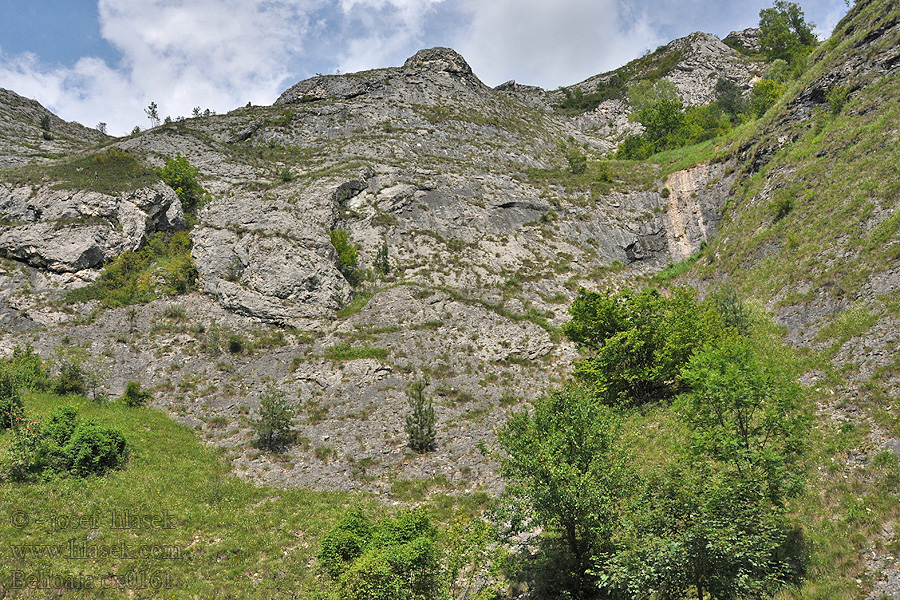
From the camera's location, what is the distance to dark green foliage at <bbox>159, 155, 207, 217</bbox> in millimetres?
42375

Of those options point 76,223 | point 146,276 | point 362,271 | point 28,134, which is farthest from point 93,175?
point 28,134

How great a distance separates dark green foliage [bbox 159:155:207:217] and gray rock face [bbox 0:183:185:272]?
9.80ft

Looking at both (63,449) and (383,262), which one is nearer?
(63,449)

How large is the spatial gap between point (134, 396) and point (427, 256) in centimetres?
2446

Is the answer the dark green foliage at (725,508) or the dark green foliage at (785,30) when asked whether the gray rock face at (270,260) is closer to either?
the dark green foliage at (725,508)

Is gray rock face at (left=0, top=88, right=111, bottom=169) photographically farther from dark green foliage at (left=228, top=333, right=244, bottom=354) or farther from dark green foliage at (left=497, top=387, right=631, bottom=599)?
dark green foliage at (left=497, top=387, right=631, bottom=599)

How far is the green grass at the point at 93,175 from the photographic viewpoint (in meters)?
36.8

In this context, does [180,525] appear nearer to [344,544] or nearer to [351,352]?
[344,544]

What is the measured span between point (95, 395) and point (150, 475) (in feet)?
29.4

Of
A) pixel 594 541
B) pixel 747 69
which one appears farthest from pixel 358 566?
pixel 747 69

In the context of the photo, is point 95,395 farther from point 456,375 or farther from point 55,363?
point 456,375

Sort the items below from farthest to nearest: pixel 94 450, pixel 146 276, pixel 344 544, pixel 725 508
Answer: pixel 146 276
pixel 94 450
pixel 344 544
pixel 725 508

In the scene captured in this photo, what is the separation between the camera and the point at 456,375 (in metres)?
28.2

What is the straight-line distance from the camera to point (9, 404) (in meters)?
19.1
